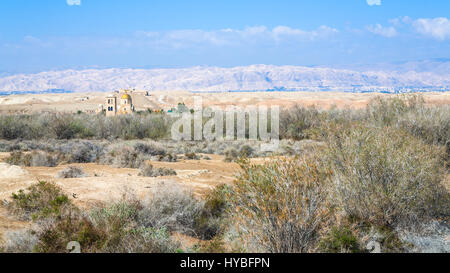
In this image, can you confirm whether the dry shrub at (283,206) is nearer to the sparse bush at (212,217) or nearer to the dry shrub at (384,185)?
the sparse bush at (212,217)

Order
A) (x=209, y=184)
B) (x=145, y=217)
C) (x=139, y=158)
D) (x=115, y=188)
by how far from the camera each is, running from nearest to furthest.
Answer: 1. (x=145, y=217)
2. (x=115, y=188)
3. (x=209, y=184)
4. (x=139, y=158)

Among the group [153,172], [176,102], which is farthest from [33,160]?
[176,102]

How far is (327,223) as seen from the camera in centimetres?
527

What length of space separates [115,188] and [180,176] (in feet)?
11.7

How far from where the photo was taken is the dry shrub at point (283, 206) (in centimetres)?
481

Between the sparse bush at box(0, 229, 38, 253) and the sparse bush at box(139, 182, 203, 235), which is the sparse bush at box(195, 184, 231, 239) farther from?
the sparse bush at box(0, 229, 38, 253)

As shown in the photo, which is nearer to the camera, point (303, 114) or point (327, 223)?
point (327, 223)

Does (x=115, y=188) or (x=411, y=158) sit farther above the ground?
(x=411, y=158)

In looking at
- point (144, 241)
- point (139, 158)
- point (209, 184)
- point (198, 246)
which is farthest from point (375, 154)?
point (139, 158)

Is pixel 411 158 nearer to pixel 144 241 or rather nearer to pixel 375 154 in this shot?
pixel 375 154

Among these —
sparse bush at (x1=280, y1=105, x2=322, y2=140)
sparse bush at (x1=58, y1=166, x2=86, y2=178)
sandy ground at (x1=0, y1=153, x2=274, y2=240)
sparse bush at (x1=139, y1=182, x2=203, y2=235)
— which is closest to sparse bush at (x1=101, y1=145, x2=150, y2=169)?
sandy ground at (x1=0, y1=153, x2=274, y2=240)

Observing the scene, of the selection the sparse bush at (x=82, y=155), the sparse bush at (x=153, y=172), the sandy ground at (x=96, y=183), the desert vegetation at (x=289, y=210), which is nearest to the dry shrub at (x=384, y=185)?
the desert vegetation at (x=289, y=210)

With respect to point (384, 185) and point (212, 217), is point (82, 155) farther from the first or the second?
point (384, 185)

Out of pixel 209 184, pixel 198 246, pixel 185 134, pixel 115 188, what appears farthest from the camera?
pixel 185 134
